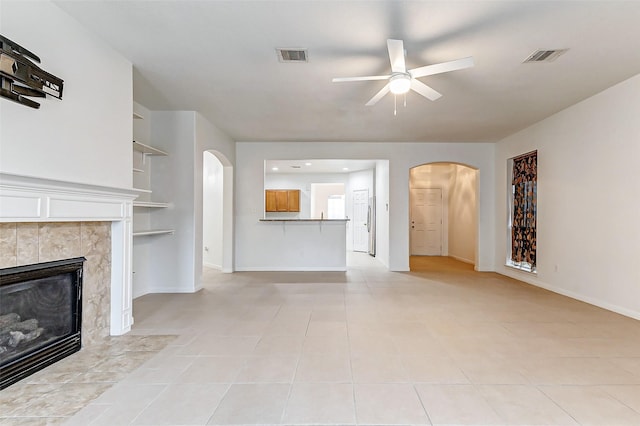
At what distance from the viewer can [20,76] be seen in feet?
6.87

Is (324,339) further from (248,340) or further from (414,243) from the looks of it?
(414,243)

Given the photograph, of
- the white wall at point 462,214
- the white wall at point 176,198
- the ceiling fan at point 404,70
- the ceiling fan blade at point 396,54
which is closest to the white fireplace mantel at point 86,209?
the white wall at point 176,198

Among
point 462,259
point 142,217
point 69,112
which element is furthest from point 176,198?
point 462,259

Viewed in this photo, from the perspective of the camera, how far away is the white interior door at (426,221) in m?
10.3

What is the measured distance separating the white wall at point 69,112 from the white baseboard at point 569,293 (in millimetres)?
5727

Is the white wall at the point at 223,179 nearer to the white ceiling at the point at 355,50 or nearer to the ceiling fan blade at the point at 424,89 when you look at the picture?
the white ceiling at the point at 355,50

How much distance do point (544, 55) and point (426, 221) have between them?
7565 mm

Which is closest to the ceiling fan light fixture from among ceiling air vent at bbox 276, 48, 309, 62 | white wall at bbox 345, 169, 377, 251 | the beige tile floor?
ceiling air vent at bbox 276, 48, 309, 62

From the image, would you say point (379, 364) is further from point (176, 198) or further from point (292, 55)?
point (176, 198)

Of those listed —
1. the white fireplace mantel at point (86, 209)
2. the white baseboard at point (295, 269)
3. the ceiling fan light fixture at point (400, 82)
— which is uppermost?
the ceiling fan light fixture at point (400, 82)

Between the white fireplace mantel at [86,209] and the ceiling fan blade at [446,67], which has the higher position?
the ceiling fan blade at [446,67]

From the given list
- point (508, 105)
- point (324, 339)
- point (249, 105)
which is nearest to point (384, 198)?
point (508, 105)

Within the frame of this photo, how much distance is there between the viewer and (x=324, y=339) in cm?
301

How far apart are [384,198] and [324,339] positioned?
520 cm
